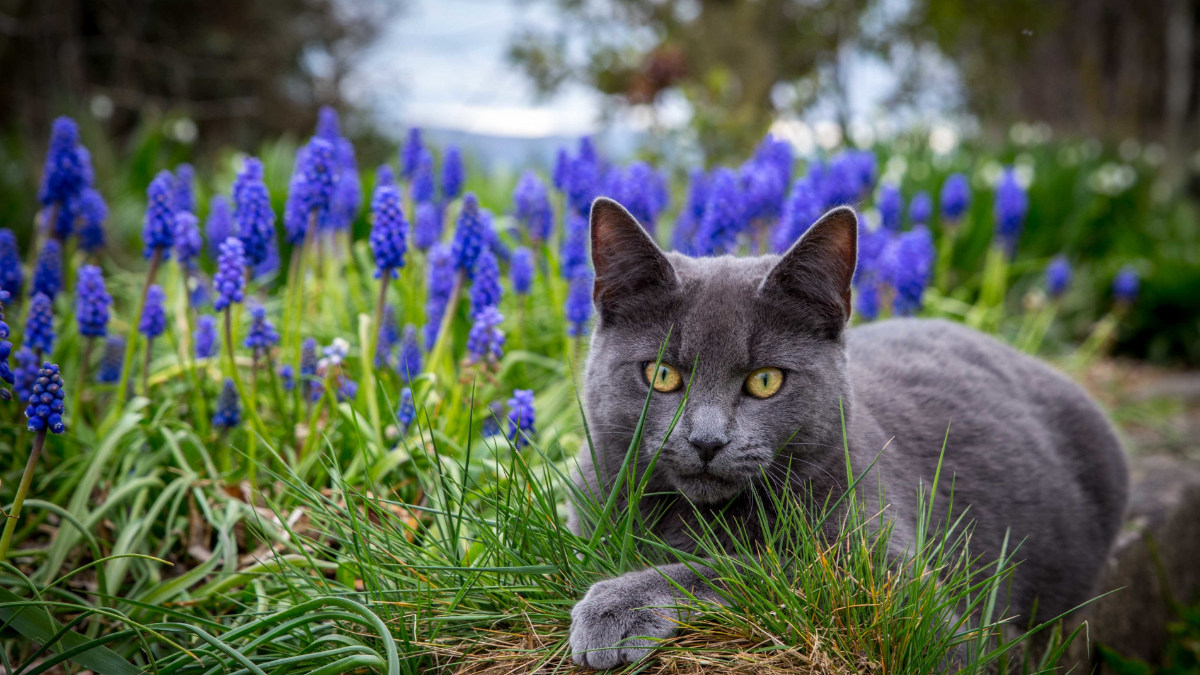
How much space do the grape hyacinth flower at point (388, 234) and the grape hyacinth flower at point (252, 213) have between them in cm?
38

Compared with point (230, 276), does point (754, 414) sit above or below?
below

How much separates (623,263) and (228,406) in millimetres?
1424

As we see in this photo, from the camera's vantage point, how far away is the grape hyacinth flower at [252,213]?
2.67 m

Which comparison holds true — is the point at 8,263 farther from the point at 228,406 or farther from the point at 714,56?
the point at 714,56

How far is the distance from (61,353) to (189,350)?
555 mm

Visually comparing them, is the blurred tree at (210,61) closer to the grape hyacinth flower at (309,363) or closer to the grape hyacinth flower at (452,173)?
the grape hyacinth flower at (452,173)

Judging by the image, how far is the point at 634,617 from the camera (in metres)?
1.61

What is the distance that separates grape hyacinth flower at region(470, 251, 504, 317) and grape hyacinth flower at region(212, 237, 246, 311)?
716mm

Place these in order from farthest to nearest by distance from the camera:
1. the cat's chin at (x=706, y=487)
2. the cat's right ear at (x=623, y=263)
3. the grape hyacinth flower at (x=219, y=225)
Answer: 1. the grape hyacinth flower at (x=219, y=225)
2. the cat's right ear at (x=623, y=263)
3. the cat's chin at (x=706, y=487)

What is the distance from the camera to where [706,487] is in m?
1.81

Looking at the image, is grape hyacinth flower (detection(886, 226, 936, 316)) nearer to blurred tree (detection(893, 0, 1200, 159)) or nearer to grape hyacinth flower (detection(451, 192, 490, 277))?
grape hyacinth flower (detection(451, 192, 490, 277))

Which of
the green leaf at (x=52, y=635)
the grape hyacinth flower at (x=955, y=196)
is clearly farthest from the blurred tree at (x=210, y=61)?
the green leaf at (x=52, y=635)

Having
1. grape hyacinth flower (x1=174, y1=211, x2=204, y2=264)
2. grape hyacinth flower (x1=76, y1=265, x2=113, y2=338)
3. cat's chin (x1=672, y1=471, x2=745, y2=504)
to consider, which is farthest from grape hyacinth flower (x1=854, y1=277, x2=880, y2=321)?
grape hyacinth flower (x1=76, y1=265, x2=113, y2=338)

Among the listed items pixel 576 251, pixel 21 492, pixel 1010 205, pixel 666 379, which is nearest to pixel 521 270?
pixel 576 251
